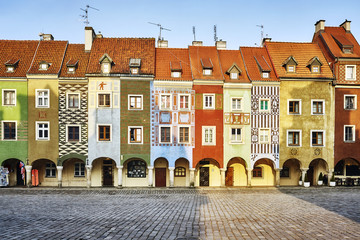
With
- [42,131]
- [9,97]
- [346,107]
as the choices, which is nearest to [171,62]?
[42,131]

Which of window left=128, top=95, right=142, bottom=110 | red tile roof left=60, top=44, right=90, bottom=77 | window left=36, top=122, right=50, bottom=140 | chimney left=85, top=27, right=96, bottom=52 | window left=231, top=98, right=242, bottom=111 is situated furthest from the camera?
chimney left=85, top=27, right=96, bottom=52

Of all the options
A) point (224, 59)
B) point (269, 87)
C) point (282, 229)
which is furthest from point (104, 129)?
point (282, 229)

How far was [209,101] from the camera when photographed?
2506 cm

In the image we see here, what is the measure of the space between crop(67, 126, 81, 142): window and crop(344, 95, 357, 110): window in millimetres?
25674

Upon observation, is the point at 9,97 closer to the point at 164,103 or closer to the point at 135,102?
the point at 135,102

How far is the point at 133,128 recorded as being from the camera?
24.6 m

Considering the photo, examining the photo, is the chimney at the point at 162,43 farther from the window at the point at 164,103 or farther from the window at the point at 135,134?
the window at the point at 135,134

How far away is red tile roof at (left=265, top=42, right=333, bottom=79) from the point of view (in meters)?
25.7

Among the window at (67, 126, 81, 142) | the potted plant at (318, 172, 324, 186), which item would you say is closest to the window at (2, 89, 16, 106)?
the window at (67, 126, 81, 142)

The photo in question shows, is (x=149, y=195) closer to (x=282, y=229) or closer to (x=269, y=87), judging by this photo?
(x=282, y=229)

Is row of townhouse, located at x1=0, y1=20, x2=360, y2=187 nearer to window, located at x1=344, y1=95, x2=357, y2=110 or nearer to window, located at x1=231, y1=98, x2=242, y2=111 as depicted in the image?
window, located at x1=344, y1=95, x2=357, y2=110

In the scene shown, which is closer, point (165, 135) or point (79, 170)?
point (165, 135)

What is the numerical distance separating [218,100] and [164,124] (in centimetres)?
557

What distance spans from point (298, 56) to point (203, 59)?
32.3ft
